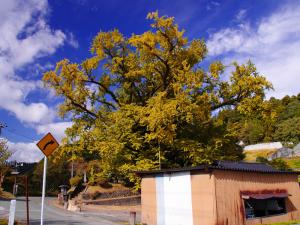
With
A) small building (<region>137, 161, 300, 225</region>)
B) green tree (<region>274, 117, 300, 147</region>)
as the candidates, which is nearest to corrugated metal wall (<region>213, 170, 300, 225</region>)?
small building (<region>137, 161, 300, 225</region>)

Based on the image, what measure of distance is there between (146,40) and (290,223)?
638 inches

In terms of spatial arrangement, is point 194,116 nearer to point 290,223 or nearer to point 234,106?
point 234,106

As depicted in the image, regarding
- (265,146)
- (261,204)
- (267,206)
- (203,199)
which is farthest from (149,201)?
(265,146)

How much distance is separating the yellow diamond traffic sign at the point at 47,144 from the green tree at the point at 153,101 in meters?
12.1

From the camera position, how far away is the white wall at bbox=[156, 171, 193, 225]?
18.1 meters

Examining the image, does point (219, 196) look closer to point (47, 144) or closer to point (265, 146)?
point (47, 144)

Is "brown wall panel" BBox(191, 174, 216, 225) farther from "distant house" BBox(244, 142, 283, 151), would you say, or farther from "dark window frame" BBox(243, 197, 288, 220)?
"distant house" BBox(244, 142, 283, 151)

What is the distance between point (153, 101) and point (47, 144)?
14016 millimetres

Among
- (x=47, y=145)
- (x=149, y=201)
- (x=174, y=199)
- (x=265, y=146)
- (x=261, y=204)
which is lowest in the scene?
(x=261, y=204)

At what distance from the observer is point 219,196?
16.9 m

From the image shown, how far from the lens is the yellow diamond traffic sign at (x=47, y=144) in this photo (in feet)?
34.3

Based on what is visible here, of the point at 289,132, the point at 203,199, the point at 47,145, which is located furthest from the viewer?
the point at 289,132

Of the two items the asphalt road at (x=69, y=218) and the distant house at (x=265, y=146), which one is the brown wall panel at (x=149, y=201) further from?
the distant house at (x=265, y=146)

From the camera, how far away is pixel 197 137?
90.3 feet
